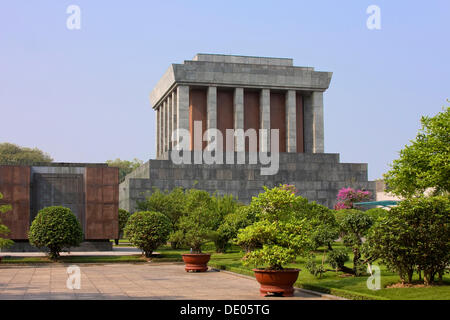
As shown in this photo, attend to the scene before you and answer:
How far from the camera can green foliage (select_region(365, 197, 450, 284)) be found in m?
13.2

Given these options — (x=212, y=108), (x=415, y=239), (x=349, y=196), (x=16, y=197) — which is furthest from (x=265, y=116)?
(x=415, y=239)

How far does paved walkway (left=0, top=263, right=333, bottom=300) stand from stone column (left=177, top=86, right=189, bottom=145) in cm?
3177

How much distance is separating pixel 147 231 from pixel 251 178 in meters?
23.1

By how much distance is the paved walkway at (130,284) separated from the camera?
13.2 metres

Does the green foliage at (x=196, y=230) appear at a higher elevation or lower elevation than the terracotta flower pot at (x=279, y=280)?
higher

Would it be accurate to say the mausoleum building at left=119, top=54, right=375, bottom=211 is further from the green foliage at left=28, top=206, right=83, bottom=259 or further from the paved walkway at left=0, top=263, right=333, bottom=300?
the paved walkway at left=0, top=263, right=333, bottom=300

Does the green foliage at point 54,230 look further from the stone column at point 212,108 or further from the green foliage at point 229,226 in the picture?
the stone column at point 212,108

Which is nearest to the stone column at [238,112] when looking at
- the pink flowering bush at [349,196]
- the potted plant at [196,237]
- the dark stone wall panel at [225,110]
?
the dark stone wall panel at [225,110]

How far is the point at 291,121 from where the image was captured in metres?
55.6

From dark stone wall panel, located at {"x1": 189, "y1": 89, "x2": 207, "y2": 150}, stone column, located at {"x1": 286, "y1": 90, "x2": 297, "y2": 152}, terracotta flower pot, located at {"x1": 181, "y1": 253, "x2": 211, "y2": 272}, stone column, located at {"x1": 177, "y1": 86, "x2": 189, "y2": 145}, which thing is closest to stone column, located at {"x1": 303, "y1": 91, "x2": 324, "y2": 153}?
stone column, located at {"x1": 286, "y1": 90, "x2": 297, "y2": 152}

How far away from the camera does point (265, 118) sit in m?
55.1

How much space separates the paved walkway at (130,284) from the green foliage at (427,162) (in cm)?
1096

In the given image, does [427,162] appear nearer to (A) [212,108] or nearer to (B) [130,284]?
(B) [130,284]
